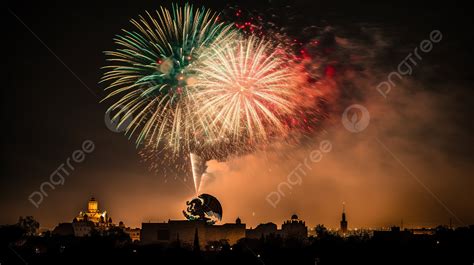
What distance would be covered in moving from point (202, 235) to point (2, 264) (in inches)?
2527

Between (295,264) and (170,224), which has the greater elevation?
(170,224)

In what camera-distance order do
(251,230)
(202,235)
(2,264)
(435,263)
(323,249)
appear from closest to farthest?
(2,264) → (435,263) → (323,249) → (202,235) → (251,230)

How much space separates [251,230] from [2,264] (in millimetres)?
96655

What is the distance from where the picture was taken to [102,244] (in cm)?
11225

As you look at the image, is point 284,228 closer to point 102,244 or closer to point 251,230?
point 251,230

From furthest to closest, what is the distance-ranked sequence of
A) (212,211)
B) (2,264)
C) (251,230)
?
(251,230), (212,211), (2,264)

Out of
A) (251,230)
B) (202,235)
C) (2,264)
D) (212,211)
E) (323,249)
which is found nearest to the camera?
(2,264)

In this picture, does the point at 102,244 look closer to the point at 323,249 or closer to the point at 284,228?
the point at 323,249

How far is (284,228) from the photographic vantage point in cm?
18762

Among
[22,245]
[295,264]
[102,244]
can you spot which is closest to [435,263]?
[295,264]

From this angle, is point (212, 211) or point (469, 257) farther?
point (212, 211)

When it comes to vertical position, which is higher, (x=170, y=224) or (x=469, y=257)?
(x=170, y=224)

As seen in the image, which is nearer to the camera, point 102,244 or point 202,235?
point 102,244

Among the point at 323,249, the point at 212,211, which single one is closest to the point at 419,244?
the point at 323,249
